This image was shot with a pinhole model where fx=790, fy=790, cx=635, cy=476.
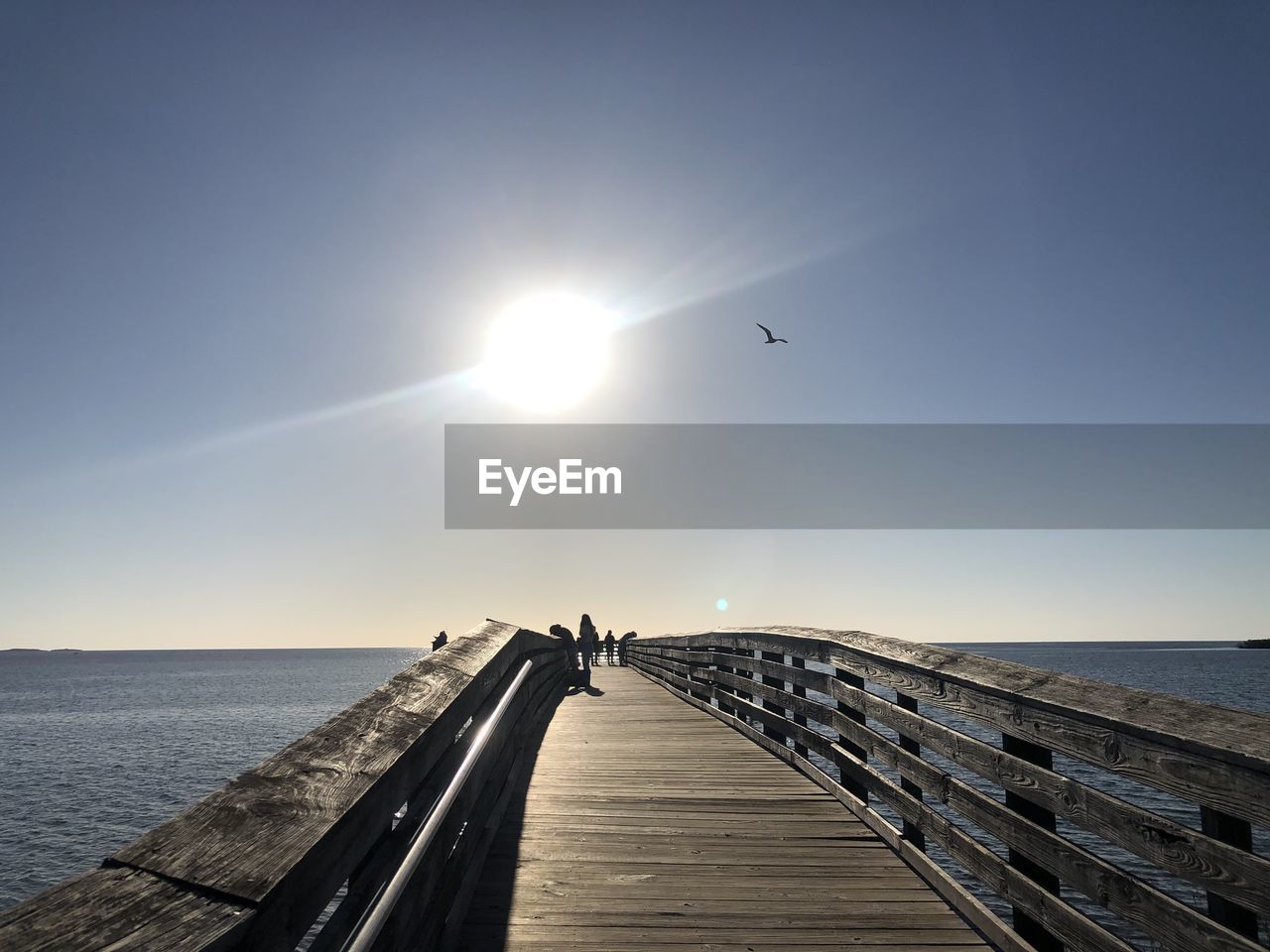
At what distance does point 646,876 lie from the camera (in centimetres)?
426

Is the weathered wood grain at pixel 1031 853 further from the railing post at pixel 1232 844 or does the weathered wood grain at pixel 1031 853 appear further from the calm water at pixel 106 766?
the calm water at pixel 106 766

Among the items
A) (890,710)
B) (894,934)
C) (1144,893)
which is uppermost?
(890,710)

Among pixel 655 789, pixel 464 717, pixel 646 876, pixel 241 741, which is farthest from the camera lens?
pixel 241 741

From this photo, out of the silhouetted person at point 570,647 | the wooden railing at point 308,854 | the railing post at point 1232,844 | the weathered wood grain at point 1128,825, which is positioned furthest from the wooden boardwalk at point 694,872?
the silhouetted person at point 570,647

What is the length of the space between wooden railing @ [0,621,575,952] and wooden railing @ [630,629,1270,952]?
7.22 feet

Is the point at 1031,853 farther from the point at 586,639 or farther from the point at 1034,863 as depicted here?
the point at 586,639

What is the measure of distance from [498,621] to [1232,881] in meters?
4.95

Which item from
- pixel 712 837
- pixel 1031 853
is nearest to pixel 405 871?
pixel 1031 853

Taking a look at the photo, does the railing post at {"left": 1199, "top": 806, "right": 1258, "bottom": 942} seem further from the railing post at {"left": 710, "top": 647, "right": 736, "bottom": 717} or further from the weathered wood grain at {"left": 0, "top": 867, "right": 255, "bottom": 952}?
the railing post at {"left": 710, "top": 647, "right": 736, "bottom": 717}

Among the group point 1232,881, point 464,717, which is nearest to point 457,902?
point 464,717

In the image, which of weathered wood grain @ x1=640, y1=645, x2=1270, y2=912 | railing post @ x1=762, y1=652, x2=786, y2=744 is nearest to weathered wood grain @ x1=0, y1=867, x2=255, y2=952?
weathered wood grain @ x1=640, y1=645, x2=1270, y2=912

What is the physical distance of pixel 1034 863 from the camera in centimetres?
321

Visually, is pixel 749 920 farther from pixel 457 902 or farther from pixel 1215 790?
pixel 1215 790

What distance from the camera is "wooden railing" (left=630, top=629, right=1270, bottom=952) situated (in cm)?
223
